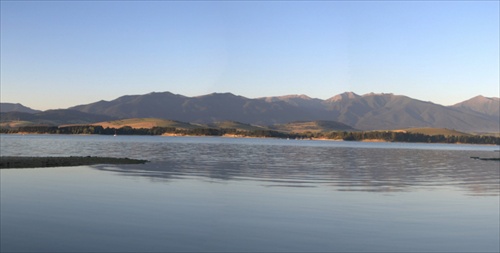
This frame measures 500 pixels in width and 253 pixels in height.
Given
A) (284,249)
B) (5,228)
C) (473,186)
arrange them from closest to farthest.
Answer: (284,249) → (5,228) → (473,186)

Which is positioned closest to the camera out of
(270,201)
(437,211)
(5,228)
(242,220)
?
(5,228)

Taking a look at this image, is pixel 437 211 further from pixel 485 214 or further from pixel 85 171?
pixel 85 171

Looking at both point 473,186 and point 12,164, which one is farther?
point 12,164

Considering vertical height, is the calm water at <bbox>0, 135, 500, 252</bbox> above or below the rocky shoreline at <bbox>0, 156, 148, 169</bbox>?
below

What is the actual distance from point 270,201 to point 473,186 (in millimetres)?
26124

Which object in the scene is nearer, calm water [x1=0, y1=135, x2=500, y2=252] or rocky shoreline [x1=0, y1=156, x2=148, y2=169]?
calm water [x1=0, y1=135, x2=500, y2=252]

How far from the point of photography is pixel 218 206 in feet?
117

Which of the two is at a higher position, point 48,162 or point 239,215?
point 48,162

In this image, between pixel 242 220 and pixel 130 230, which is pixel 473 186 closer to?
pixel 242 220

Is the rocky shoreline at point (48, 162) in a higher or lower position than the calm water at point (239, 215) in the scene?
higher

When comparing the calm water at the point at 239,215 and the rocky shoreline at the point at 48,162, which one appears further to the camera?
the rocky shoreline at the point at 48,162

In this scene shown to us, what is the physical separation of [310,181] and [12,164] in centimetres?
3527

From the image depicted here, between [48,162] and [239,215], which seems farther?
[48,162]

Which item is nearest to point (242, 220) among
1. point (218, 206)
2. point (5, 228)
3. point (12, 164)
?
point (218, 206)
